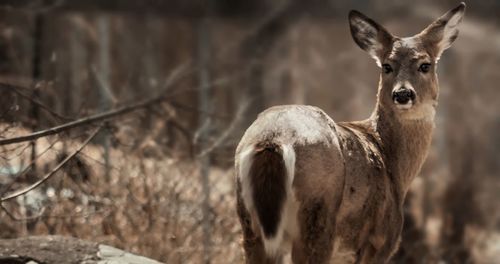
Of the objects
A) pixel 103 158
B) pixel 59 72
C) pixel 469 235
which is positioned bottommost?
pixel 469 235

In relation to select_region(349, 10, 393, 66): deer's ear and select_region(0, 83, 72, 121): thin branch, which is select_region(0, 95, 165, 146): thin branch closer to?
select_region(0, 83, 72, 121): thin branch

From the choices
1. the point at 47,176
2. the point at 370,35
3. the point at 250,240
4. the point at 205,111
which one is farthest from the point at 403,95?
the point at 205,111

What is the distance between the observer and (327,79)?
12211 millimetres

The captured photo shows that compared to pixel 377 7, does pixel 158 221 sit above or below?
below

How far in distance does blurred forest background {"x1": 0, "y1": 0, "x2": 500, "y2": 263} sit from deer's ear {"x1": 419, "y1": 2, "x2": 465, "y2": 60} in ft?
5.76

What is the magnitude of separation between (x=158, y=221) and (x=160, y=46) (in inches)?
183

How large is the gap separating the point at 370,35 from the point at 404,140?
0.62m

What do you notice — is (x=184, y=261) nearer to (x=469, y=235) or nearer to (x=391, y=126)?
(x=391, y=126)

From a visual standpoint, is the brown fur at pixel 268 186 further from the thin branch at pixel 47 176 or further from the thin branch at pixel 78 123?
the thin branch at pixel 78 123

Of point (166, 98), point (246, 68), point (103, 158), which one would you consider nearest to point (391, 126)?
point (166, 98)

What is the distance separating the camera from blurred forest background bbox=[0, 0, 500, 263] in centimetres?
705

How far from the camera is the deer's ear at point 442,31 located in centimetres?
600

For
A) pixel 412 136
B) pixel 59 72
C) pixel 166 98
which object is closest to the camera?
pixel 412 136

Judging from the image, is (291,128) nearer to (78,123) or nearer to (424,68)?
(424,68)
